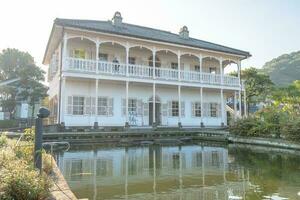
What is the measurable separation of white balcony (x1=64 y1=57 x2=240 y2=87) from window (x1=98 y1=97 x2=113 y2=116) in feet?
8.13

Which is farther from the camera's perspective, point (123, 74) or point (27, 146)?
point (123, 74)

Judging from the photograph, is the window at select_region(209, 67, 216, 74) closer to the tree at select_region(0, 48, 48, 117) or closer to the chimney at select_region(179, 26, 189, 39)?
the chimney at select_region(179, 26, 189, 39)

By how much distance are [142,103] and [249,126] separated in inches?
351

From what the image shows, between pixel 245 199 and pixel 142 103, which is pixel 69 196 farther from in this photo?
pixel 142 103

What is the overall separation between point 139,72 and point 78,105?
521 centimetres

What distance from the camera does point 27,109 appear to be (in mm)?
32875

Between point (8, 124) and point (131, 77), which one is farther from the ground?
point (131, 77)

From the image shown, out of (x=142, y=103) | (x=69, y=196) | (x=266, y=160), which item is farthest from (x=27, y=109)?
(x=69, y=196)

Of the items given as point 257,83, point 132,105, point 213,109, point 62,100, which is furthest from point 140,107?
point 257,83

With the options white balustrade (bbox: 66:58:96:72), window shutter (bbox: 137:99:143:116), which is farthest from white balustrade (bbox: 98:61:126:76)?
window shutter (bbox: 137:99:143:116)

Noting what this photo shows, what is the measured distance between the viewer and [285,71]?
54344 mm

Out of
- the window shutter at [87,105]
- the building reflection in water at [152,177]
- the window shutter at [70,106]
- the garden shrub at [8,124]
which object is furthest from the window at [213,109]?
the garden shrub at [8,124]

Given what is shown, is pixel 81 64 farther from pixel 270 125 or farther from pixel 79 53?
pixel 270 125

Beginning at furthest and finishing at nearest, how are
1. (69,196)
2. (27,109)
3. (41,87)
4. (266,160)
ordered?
1. (27,109)
2. (41,87)
3. (266,160)
4. (69,196)
